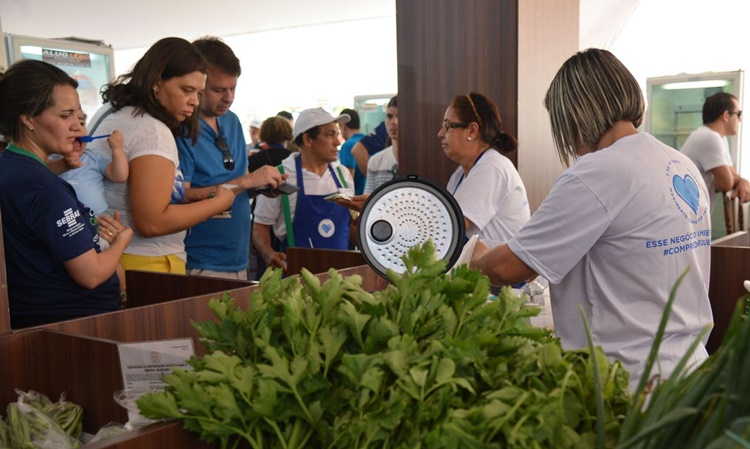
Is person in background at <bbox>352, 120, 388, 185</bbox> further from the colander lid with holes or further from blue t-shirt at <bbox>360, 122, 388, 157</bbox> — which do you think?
the colander lid with holes

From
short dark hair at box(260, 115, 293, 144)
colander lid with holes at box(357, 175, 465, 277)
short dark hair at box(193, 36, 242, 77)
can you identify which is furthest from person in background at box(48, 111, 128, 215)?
short dark hair at box(260, 115, 293, 144)

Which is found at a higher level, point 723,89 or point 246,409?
point 723,89

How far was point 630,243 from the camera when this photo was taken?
1.65 metres

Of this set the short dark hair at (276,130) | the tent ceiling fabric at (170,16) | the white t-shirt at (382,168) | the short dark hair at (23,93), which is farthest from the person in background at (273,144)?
the tent ceiling fabric at (170,16)

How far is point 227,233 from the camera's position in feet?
9.41

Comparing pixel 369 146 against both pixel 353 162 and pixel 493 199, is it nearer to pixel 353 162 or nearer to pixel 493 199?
pixel 353 162

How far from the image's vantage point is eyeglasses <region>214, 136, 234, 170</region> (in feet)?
9.46

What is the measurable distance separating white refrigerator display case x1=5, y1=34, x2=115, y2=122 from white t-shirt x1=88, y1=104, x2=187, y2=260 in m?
3.18

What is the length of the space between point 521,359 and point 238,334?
34cm

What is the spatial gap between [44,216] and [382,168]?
3.17 meters

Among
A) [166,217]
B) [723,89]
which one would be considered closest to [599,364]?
[166,217]

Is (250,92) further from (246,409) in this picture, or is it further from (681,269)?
(246,409)

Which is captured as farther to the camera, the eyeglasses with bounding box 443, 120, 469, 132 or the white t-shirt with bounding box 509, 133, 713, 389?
the eyeglasses with bounding box 443, 120, 469, 132

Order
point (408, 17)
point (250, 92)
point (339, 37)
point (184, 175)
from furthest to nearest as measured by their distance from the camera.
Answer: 1. point (250, 92)
2. point (339, 37)
3. point (408, 17)
4. point (184, 175)
